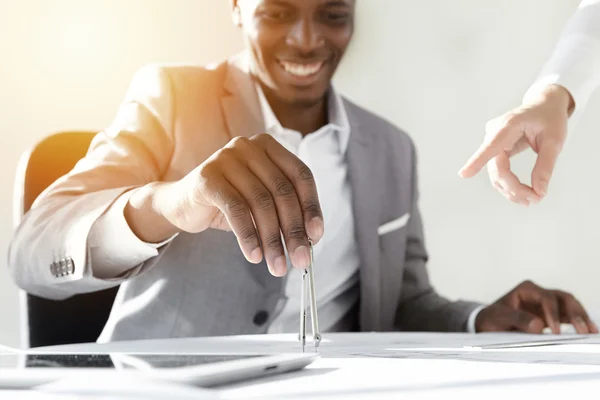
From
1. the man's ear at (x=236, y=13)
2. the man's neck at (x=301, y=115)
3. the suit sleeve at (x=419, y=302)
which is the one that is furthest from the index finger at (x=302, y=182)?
the man's ear at (x=236, y=13)

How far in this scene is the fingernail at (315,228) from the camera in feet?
1.82

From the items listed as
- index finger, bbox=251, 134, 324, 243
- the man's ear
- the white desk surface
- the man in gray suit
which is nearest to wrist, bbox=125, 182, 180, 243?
the man in gray suit

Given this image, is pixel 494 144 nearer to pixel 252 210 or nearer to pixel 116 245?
pixel 252 210

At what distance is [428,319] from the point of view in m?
1.11

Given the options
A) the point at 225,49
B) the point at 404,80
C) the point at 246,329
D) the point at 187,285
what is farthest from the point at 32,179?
the point at 404,80

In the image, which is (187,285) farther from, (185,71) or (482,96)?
(482,96)

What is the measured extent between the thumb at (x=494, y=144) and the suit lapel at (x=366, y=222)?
1.37 feet

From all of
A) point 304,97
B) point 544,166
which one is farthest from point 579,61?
point 304,97

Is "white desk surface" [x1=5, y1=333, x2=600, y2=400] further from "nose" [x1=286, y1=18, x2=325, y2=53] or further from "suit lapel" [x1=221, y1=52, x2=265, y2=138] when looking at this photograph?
"nose" [x1=286, y1=18, x2=325, y2=53]

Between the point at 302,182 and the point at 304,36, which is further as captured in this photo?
the point at 304,36

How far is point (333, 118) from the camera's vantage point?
1241 millimetres

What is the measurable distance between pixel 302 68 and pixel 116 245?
1.90 ft

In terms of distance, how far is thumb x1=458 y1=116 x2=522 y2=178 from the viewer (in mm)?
701

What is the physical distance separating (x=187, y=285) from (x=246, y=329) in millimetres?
109
